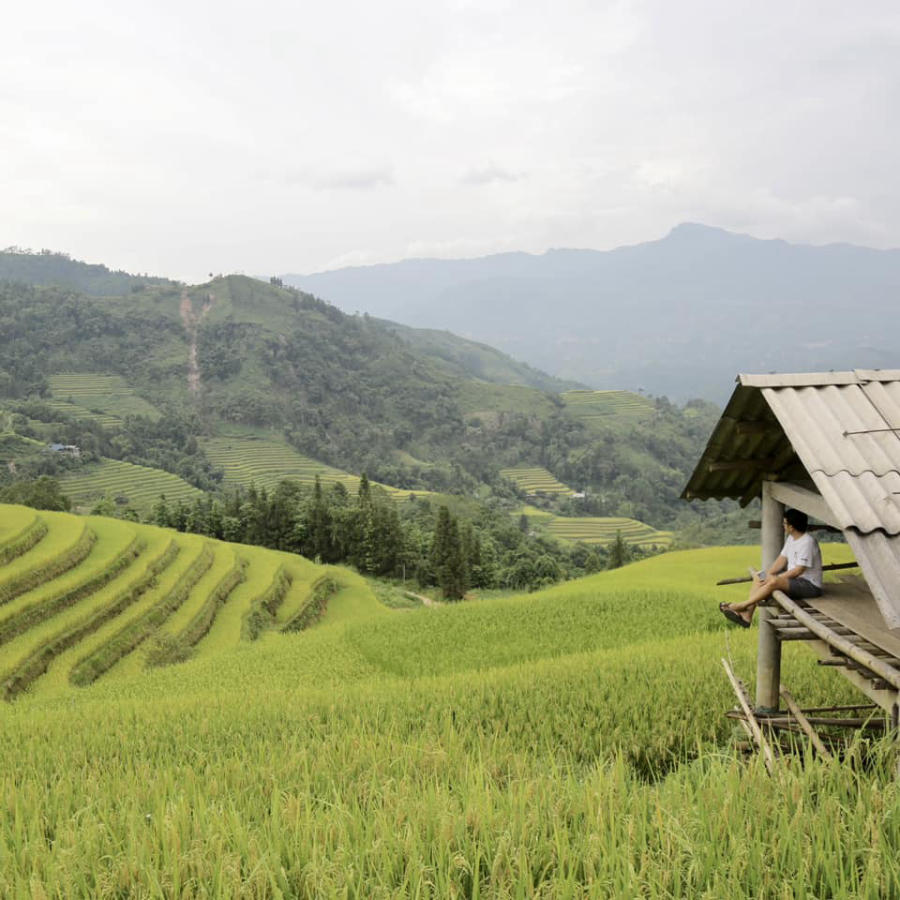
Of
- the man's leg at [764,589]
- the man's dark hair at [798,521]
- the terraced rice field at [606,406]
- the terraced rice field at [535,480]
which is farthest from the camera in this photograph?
the terraced rice field at [606,406]

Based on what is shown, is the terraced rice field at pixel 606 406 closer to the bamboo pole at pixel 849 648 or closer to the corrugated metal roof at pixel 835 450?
the corrugated metal roof at pixel 835 450

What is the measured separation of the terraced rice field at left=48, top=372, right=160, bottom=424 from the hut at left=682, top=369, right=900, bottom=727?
11310cm

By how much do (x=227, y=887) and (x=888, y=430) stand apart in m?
4.15

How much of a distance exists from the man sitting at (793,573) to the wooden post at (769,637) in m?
0.18

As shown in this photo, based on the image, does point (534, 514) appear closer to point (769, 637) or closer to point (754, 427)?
point (769, 637)

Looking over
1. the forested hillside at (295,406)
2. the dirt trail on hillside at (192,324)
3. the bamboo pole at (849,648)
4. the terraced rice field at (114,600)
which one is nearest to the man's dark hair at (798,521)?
the bamboo pole at (849,648)

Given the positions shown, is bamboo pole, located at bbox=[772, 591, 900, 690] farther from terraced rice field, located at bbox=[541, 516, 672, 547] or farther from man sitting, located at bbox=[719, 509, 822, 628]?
terraced rice field, located at bbox=[541, 516, 672, 547]

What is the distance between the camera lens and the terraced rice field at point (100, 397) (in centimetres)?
11069

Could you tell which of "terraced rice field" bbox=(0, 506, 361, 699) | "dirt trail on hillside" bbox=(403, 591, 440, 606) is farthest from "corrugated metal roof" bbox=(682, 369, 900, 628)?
"dirt trail on hillside" bbox=(403, 591, 440, 606)

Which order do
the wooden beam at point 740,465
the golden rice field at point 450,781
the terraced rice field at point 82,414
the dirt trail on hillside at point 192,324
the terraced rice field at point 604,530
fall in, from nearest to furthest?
the golden rice field at point 450,781
the wooden beam at point 740,465
the terraced rice field at point 604,530
the terraced rice field at point 82,414
the dirt trail on hillside at point 192,324

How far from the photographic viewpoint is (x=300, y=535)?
4794 centimetres

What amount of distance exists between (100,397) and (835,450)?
131789mm

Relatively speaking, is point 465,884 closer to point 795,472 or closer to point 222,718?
point 795,472

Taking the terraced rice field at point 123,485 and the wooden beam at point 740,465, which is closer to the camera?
the wooden beam at point 740,465
